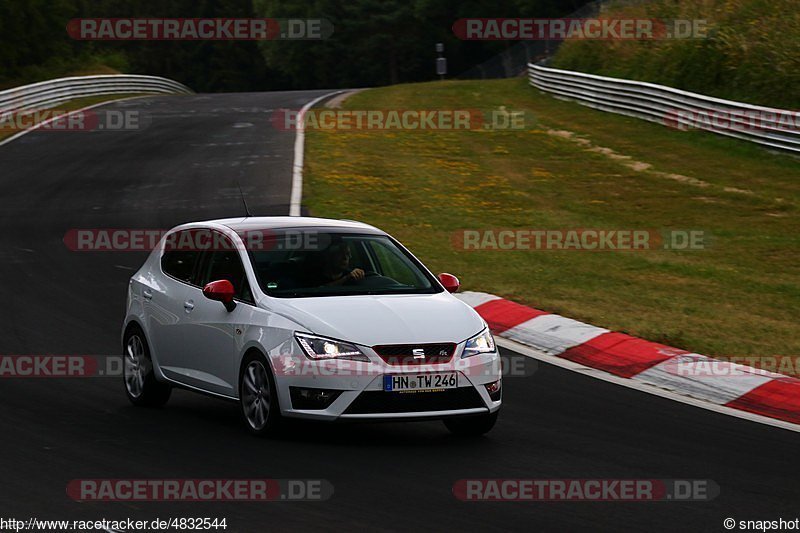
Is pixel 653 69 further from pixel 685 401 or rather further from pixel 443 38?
pixel 443 38

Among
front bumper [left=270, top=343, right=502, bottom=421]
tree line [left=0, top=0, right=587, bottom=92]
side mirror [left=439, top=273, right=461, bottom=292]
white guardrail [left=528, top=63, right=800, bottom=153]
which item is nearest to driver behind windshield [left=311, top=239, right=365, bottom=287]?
side mirror [left=439, top=273, right=461, bottom=292]

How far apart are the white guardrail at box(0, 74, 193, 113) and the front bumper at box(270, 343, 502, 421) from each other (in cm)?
3010

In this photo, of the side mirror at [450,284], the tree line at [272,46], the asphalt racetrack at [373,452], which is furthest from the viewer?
the tree line at [272,46]

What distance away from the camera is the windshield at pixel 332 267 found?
31.0ft

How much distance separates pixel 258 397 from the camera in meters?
9.04

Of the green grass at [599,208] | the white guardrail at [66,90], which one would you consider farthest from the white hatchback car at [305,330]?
the white guardrail at [66,90]

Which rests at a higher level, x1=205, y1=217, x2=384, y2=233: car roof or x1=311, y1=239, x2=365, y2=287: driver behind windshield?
x1=205, y1=217, x2=384, y2=233: car roof

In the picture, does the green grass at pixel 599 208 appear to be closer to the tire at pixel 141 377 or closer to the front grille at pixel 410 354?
the front grille at pixel 410 354

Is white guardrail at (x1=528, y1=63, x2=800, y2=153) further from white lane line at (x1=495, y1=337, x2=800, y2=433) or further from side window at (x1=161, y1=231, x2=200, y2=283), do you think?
side window at (x1=161, y1=231, x2=200, y2=283)

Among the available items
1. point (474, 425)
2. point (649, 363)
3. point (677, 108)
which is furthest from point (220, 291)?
point (677, 108)

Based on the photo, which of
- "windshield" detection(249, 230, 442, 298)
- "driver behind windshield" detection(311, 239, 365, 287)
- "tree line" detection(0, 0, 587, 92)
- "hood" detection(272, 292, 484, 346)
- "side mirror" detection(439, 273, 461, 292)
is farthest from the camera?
"tree line" detection(0, 0, 587, 92)

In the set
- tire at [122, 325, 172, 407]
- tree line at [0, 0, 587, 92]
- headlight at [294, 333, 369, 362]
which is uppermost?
headlight at [294, 333, 369, 362]

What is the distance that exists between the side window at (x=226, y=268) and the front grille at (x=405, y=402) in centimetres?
136

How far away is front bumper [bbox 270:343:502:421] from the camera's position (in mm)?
8570
